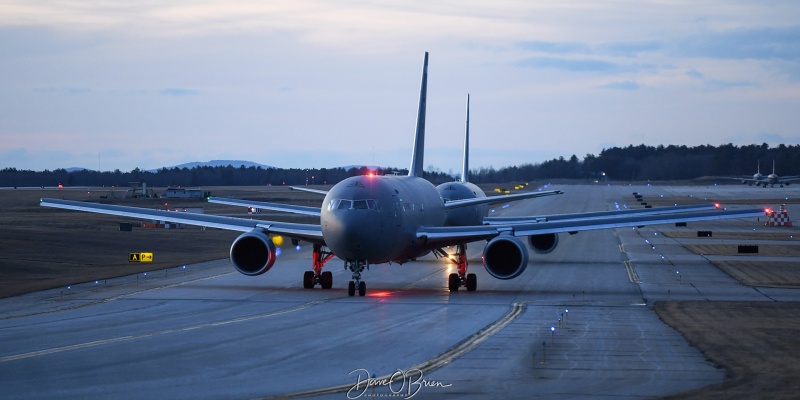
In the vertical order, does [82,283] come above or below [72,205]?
below

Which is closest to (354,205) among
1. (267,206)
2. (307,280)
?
(307,280)

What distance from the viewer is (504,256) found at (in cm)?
3528

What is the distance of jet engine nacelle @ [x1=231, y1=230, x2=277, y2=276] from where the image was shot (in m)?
35.7

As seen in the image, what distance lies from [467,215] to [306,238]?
12.0 metres

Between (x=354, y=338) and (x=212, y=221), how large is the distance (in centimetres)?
1583

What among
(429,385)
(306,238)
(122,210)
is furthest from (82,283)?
(429,385)

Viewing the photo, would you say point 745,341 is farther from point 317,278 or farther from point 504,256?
point 317,278

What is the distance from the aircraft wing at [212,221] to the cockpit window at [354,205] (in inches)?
88.7

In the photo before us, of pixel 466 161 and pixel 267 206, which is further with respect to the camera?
pixel 466 161

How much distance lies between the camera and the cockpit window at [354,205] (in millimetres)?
33344

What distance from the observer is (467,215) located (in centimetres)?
4675

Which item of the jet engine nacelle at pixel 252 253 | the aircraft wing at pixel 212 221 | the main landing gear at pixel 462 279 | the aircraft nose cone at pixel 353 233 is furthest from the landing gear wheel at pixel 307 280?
the main landing gear at pixel 462 279

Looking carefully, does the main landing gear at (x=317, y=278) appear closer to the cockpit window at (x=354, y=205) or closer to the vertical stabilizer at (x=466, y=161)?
the cockpit window at (x=354, y=205)

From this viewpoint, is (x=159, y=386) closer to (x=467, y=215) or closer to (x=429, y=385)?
(x=429, y=385)
